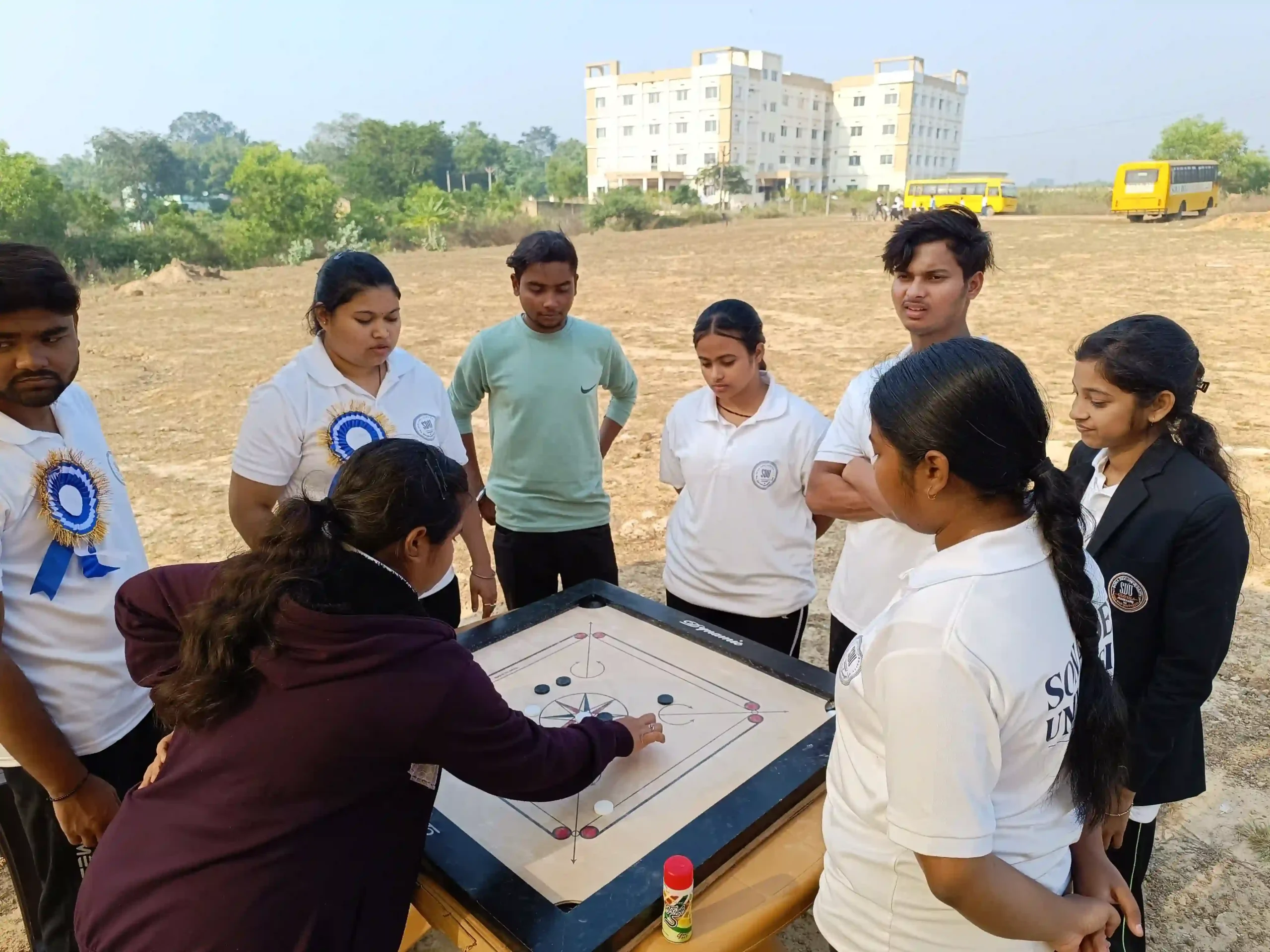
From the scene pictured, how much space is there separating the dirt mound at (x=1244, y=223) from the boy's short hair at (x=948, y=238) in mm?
23770

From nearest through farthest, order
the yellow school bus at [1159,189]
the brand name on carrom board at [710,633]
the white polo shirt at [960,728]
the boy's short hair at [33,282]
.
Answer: the white polo shirt at [960,728]
the boy's short hair at [33,282]
the brand name on carrom board at [710,633]
the yellow school bus at [1159,189]

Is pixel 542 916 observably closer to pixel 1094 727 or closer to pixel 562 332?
pixel 1094 727

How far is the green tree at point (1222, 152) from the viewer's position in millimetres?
40188

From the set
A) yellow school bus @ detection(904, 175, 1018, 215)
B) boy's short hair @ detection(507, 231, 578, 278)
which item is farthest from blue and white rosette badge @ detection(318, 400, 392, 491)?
yellow school bus @ detection(904, 175, 1018, 215)

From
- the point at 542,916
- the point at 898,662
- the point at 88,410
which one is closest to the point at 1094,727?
the point at 898,662

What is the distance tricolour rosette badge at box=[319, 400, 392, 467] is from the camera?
2201mm

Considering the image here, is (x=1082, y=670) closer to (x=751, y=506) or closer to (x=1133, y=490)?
(x=1133, y=490)

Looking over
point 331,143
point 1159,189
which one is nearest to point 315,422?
point 1159,189

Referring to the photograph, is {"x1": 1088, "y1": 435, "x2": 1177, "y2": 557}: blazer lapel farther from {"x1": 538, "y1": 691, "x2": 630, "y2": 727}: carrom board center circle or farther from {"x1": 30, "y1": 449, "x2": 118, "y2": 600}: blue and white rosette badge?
{"x1": 30, "y1": 449, "x2": 118, "y2": 600}: blue and white rosette badge

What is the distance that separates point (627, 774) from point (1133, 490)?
1.21 meters

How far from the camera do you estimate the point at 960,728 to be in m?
0.96

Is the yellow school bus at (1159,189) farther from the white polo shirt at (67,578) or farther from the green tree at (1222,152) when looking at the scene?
the white polo shirt at (67,578)

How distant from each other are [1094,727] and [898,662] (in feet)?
1.11

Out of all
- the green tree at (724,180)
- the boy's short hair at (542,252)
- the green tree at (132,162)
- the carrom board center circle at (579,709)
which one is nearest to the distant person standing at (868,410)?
the carrom board center circle at (579,709)
